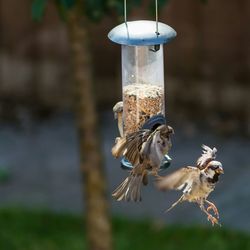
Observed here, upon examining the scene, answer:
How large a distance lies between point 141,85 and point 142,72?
58 mm

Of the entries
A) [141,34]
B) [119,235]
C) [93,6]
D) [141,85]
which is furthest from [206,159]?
[119,235]

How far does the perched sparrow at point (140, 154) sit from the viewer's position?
2.86 m

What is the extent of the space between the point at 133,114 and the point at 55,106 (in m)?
5.35

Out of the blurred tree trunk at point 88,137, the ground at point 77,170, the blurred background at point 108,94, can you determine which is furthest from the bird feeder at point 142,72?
the blurred background at point 108,94

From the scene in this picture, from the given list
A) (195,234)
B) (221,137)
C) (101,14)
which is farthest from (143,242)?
(221,137)

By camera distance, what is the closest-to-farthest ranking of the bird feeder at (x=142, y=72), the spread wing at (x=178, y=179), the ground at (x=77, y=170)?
the spread wing at (x=178, y=179) < the bird feeder at (x=142, y=72) < the ground at (x=77, y=170)

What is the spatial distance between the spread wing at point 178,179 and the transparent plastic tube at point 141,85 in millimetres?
386

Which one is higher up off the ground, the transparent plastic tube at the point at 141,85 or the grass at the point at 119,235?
the transparent plastic tube at the point at 141,85

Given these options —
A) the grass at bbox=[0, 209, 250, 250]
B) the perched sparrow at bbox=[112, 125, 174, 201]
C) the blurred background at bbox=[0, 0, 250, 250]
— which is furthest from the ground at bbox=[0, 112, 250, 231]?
the perched sparrow at bbox=[112, 125, 174, 201]

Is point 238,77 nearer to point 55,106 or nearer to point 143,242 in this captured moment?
point 55,106

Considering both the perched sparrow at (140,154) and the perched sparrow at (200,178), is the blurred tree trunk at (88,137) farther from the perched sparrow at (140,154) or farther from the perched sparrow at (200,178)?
the perched sparrow at (200,178)

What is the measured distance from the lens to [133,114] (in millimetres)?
3195

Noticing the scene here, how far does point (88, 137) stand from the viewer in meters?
4.59

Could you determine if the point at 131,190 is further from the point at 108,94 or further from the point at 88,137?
the point at 108,94
